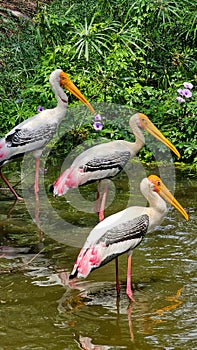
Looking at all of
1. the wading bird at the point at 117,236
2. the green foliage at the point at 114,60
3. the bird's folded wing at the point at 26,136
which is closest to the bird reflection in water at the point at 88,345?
the wading bird at the point at 117,236

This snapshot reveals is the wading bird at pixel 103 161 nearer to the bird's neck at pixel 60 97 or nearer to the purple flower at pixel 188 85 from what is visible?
the bird's neck at pixel 60 97

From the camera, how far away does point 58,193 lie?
6.54 m

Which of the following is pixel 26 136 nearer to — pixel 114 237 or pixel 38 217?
pixel 38 217

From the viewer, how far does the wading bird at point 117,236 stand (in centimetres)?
470

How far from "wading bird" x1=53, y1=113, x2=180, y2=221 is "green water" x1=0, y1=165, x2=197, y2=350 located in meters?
0.34

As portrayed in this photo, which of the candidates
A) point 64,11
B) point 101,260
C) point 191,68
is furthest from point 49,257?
point 64,11

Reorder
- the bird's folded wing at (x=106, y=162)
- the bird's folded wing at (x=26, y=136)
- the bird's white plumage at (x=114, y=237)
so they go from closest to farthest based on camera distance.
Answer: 1. the bird's white plumage at (x=114, y=237)
2. the bird's folded wing at (x=106, y=162)
3. the bird's folded wing at (x=26, y=136)

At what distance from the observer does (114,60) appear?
8984 mm

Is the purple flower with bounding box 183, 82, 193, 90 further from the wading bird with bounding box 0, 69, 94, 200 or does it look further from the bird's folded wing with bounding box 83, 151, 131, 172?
the bird's folded wing with bounding box 83, 151, 131, 172

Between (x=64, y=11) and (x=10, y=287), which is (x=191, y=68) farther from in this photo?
(x=10, y=287)

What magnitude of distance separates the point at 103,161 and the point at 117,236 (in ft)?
5.67

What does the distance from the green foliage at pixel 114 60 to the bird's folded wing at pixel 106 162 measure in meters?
1.86

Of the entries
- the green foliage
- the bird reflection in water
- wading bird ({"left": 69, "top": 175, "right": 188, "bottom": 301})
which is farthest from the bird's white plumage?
the green foliage

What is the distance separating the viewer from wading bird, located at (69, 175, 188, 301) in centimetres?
470
